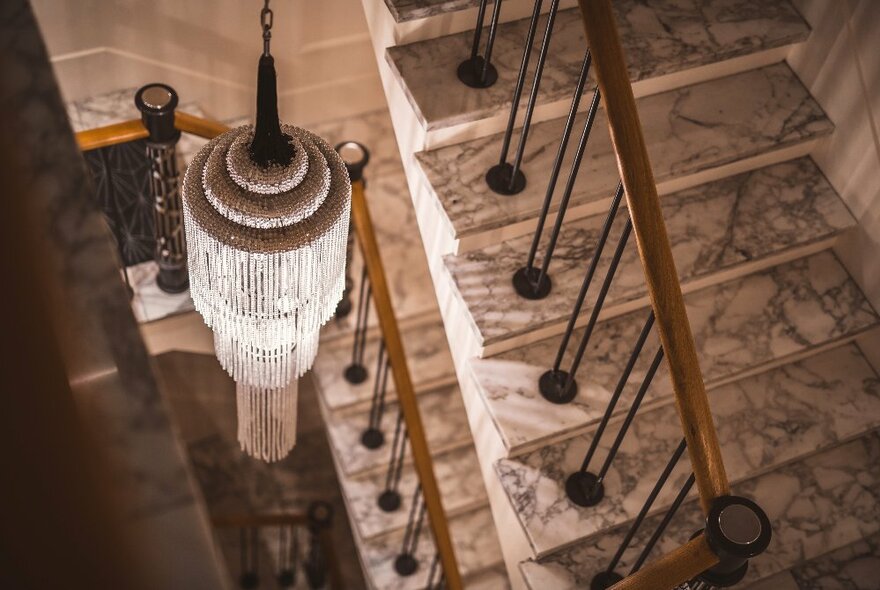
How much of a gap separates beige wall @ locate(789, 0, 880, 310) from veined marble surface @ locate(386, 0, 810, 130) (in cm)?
11

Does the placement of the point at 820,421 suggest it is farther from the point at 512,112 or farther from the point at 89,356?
the point at 89,356

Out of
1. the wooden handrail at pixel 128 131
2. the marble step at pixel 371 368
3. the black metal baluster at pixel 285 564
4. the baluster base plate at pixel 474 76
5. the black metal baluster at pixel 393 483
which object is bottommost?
the black metal baluster at pixel 285 564

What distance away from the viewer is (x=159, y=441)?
76cm

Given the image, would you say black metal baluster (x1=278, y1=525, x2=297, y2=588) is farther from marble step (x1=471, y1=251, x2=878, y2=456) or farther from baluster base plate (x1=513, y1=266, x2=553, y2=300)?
baluster base plate (x1=513, y1=266, x2=553, y2=300)

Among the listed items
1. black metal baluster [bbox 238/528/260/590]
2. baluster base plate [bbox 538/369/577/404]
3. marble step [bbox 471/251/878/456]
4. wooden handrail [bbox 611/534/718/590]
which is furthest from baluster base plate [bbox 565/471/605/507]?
black metal baluster [bbox 238/528/260/590]

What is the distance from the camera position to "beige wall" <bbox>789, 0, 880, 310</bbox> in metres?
3.19

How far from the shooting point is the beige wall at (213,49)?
13.7ft

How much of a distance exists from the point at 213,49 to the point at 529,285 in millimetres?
2251

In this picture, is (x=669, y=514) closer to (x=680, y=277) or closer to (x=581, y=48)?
(x=680, y=277)

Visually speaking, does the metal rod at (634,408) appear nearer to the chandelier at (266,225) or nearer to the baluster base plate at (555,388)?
the baluster base plate at (555,388)

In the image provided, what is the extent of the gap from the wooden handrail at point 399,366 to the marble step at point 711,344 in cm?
49

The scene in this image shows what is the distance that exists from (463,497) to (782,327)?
178cm

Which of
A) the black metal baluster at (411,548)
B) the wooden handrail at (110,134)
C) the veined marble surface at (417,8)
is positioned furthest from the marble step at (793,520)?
the wooden handrail at (110,134)

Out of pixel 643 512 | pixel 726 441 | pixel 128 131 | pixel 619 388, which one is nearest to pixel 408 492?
pixel 726 441
